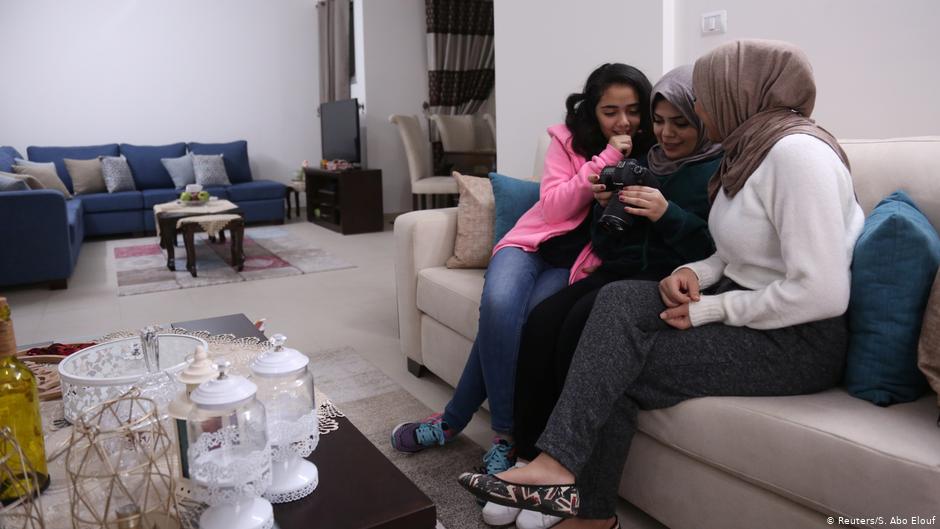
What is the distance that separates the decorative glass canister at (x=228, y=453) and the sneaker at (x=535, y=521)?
0.74 meters

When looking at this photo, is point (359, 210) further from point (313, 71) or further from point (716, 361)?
point (716, 361)

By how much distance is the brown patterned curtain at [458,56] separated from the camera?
6.68 metres

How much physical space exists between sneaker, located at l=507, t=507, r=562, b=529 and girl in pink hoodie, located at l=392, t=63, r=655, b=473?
0.19 m

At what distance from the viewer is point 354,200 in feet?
20.3

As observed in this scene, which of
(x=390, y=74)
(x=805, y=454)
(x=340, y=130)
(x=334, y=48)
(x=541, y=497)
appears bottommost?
(x=541, y=497)

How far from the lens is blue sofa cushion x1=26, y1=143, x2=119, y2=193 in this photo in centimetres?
A: 613

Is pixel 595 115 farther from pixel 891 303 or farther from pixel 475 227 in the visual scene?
pixel 891 303

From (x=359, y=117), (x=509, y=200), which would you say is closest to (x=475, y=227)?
(x=509, y=200)

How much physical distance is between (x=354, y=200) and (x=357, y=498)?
5.36 metres

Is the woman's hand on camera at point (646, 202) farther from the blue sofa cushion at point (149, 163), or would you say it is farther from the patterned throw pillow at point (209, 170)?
the blue sofa cushion at point (149, 163)

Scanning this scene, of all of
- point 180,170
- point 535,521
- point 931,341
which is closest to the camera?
point 931,341

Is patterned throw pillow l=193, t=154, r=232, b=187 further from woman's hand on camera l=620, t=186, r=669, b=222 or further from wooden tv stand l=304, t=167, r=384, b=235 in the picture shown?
woman's hand on camera l=620, t=186, r=669, b=222

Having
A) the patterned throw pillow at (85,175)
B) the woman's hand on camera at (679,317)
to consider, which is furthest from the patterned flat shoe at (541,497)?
the patterned throw pillow at (85,175)

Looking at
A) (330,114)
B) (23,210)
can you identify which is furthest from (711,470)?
(330,114)
